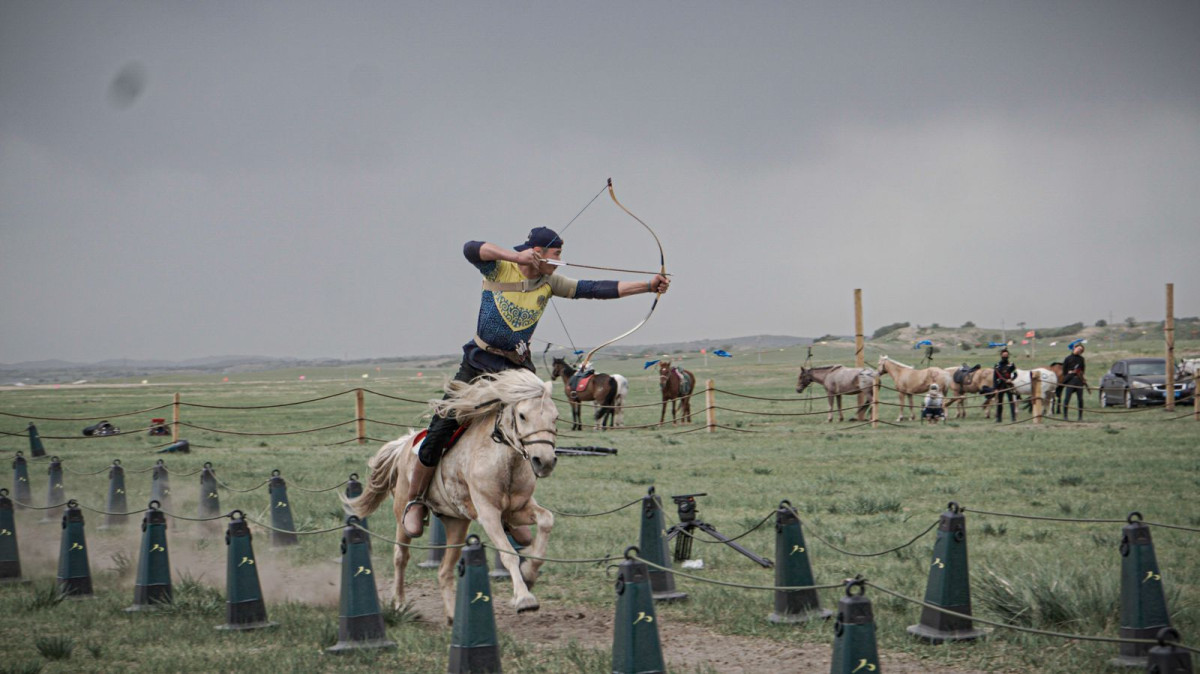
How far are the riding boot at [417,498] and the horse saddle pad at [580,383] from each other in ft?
65.9

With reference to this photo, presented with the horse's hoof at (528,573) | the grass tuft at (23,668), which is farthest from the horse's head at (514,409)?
the grass tuft at (23,668)

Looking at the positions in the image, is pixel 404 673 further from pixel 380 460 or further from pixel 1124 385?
pixel 1124 385

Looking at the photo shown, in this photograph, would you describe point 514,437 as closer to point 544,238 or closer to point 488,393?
point 488,393

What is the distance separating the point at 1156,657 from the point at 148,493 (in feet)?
47.8

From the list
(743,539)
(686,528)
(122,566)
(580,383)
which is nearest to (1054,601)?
(686,528)

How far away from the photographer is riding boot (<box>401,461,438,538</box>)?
791 centimetres

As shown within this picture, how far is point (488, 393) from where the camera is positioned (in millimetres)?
7258

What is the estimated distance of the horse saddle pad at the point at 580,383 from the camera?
93.4ft

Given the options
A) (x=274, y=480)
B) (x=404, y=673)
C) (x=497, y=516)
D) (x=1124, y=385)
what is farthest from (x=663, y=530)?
(x=1124, y=385)

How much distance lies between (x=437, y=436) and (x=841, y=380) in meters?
24.8

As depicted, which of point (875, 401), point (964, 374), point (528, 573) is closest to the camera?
point (528, 573)

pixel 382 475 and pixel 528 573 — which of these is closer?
pixel 528 573

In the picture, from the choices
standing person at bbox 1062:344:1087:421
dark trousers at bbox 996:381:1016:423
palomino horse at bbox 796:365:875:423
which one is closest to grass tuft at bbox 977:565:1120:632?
palomino horse at bbox 796:365:875:423

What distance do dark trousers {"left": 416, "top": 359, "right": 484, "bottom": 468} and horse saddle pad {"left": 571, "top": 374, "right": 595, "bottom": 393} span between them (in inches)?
799
